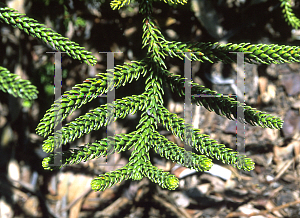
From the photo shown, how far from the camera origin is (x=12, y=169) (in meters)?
1.65

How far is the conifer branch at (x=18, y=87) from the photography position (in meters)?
0.75

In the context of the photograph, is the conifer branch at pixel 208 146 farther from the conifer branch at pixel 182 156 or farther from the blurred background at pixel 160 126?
the blurred background at pixel 160 126

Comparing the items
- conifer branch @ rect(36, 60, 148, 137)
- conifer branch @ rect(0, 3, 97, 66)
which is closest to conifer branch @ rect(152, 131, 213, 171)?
conifer branch @ rect(36, 60, 148, 137)

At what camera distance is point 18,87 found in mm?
768

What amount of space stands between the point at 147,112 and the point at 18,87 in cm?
50

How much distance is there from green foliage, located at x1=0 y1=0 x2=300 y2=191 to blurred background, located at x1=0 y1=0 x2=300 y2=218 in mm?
569

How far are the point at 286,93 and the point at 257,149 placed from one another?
480 millimetres

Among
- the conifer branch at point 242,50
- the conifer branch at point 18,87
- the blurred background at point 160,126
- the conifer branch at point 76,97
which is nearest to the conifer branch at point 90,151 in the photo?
the conifer branch at point 76,97

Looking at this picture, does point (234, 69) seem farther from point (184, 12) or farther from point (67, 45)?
point (67, 45)

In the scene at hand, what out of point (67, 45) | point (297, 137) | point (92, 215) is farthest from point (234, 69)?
point (92, 215)

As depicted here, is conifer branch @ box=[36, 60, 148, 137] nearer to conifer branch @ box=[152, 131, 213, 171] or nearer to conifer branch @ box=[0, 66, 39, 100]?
conifer branch @ box=[0, 66, 39, 100]

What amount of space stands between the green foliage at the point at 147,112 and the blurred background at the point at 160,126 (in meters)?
0.57

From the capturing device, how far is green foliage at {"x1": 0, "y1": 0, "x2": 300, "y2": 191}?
897 millimetres

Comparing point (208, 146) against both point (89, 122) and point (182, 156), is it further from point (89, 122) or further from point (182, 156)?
point (89, 122)
